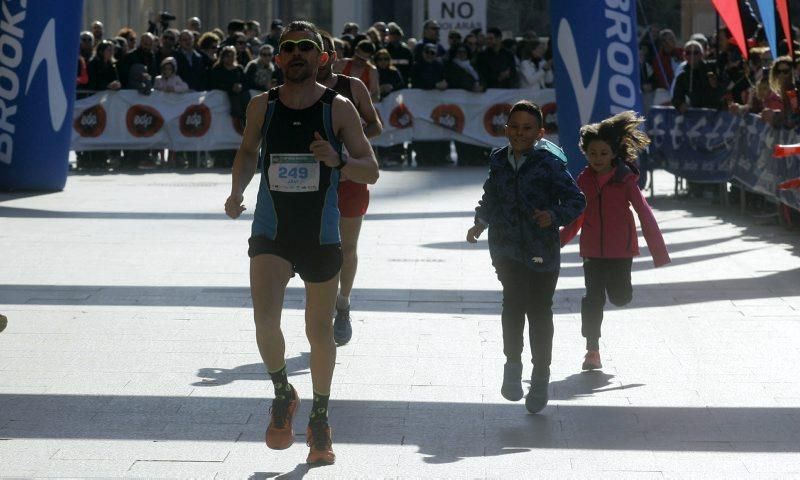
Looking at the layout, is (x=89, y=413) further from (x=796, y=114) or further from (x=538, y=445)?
(x=796, y=114)

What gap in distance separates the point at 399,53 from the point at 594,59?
7557 mm

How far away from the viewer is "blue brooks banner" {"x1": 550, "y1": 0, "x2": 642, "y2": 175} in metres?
15.7

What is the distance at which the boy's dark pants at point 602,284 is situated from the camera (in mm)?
7742

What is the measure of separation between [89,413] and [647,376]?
273 centimetres

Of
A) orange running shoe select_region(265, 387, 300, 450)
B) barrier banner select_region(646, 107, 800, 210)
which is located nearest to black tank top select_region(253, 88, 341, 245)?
orange running shoe select_region(265, 387, 300, 450)

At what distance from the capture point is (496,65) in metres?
22.8

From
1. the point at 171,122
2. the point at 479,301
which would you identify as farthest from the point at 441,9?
the point at 479,301

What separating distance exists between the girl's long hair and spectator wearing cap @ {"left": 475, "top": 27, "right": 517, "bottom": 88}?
49.6 feet

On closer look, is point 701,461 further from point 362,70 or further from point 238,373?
point 362,70

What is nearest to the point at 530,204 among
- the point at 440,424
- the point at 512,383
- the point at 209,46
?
the point at 512,383

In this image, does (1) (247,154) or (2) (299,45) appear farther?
(1) (247,154)

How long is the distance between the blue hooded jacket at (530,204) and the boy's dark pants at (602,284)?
3.61ft

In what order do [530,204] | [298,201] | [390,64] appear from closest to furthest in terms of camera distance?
1. [298,201]
2. [530,204]
3. [390,64]

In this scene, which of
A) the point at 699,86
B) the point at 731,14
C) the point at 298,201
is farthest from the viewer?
the point at 699,86
